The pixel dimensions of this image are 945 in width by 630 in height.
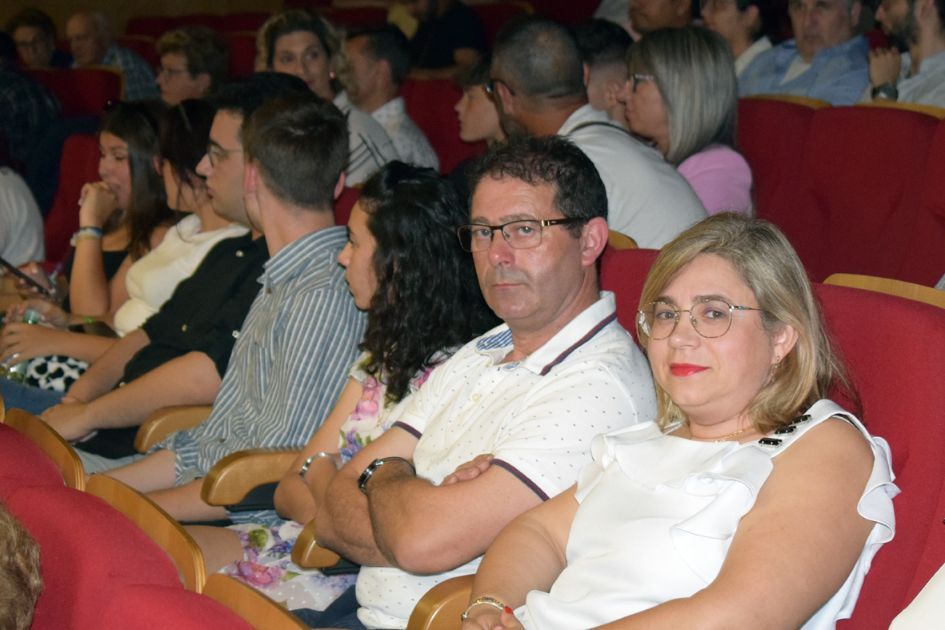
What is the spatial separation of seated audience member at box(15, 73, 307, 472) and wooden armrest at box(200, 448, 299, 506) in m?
0.52

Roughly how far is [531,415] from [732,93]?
5.98 feet

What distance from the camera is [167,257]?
3473 millimetres

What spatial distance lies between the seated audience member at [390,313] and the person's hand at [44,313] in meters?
1.55

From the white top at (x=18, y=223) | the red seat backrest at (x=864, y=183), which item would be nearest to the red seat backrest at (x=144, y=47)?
the white top at (x=18, y=223)

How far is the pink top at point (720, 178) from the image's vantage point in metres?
3.39

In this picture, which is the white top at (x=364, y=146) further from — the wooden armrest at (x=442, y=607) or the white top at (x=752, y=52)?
the wooden armrest at (x=442, y=607)

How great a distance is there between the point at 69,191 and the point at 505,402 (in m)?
3.41

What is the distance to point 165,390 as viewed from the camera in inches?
119

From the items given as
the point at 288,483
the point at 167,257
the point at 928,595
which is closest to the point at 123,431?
the point at 167,257

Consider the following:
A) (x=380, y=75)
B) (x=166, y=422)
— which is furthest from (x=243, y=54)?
(x=166, y=422)

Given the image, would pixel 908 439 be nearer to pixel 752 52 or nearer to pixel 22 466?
pixel 22 466

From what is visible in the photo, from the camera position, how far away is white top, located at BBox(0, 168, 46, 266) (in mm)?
4406

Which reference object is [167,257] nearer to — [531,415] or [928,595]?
[531,415]

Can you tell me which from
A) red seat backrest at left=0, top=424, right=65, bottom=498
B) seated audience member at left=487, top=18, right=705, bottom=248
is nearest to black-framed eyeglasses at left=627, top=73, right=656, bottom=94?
seated audience member at left=487, top=18, right=705, bottom=248
